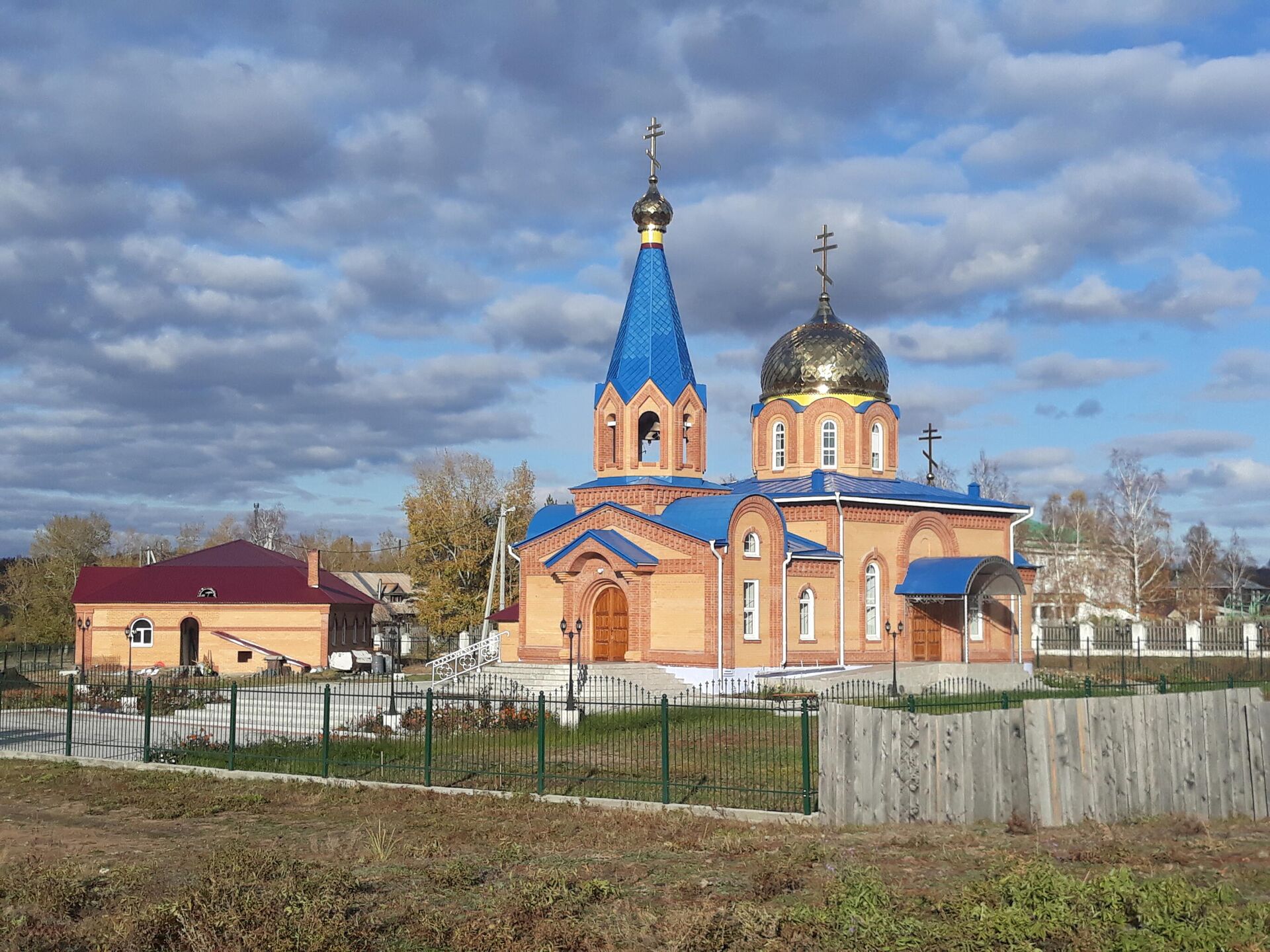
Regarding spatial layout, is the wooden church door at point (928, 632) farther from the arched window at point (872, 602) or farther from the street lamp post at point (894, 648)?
the arched window at point (872, 602)

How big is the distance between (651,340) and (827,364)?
5570 mm

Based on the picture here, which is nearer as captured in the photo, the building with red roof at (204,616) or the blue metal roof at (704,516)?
the blue metal roof at (704,516)

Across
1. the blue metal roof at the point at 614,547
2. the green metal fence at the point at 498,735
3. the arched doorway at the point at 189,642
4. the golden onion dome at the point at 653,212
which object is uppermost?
the golden onion dome at the point at 653,212

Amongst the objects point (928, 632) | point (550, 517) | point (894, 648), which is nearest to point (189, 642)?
point (550, 517)

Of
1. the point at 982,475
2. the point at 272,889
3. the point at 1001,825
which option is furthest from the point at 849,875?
the point at 982,475

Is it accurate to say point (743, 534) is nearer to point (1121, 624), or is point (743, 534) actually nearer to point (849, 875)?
point (849, 875)

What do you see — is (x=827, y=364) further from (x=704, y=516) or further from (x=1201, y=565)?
(x=1201, y=565)


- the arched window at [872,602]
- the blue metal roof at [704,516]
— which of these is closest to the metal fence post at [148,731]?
the blue metal roof at [704,516]

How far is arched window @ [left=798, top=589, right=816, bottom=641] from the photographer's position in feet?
94.1

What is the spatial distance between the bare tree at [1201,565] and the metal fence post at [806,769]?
4761cm

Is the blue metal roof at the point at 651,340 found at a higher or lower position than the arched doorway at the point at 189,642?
higher

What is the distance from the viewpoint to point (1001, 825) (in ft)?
37.6

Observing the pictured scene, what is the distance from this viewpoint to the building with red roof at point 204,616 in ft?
126

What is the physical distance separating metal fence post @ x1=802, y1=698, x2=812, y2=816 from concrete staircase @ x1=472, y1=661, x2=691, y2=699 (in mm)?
11750
